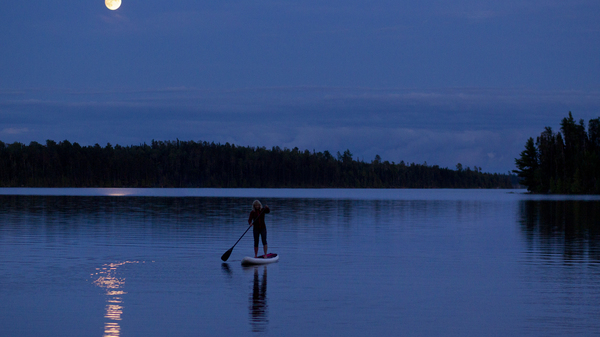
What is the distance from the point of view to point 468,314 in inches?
583

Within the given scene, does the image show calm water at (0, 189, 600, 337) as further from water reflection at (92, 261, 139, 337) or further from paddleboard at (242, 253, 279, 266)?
paddleboard at (242, 253, 279, 266)

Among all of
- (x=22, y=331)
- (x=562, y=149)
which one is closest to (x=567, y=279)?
(x=22, y=331)

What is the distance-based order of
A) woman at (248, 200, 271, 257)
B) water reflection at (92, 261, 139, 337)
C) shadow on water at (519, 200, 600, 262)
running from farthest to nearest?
shadow on water at (519, 200, 600, 262) < woman at (248, 200, 271, 257) < water reflection at (92, 261, 139, 337)

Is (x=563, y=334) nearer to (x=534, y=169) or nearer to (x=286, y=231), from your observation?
(x=286, y=231)

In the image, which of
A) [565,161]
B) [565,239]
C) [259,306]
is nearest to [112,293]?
[259,306]

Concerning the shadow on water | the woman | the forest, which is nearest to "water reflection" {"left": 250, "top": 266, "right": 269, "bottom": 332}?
the woman

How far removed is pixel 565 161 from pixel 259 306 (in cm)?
17630

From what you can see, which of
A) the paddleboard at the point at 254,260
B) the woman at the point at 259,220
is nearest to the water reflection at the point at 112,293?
the paddleboard at the point at 254,260

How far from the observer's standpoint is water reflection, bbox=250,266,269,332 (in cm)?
1362

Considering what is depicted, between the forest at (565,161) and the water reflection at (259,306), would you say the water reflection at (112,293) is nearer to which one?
the water reflection at (259,306)

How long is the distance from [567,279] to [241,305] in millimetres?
10246

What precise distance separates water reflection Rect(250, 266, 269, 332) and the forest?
163046mm

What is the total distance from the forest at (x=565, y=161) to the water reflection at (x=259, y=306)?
163 metres

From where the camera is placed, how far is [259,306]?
15.5 meters
